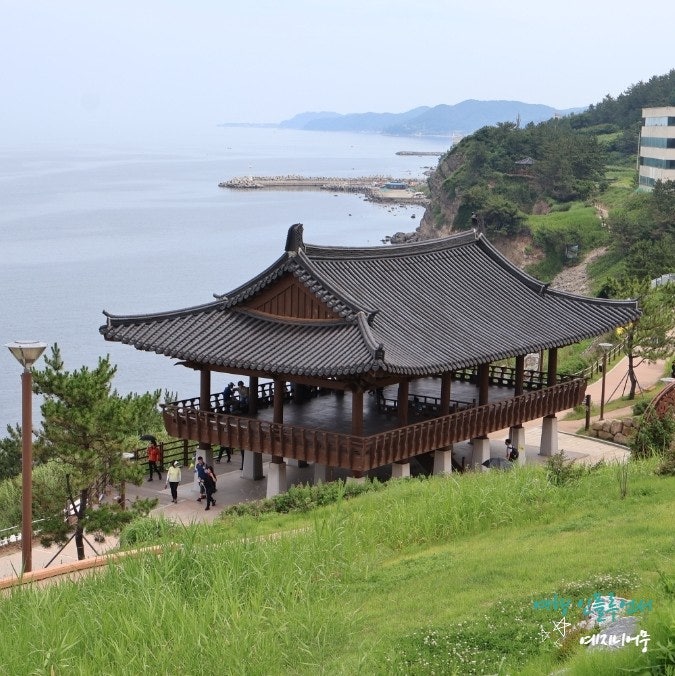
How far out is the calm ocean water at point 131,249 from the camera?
2589 inches

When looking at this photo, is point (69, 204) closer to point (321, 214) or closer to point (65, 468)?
point (321, 214)

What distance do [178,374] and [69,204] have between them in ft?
308

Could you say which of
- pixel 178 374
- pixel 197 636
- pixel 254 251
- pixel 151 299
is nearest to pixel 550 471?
pixel 197 636

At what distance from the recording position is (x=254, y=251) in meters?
108

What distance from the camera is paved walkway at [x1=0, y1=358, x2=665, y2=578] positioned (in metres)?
21.9

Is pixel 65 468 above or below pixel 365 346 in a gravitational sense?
below

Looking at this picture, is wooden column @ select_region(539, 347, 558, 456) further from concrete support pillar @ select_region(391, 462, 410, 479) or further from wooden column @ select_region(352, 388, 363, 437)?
wooden column @ select_region(352, 388, 363, 437)

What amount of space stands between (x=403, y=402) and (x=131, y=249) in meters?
88.7

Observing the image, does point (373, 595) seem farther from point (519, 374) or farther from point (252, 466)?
point (519, 374)

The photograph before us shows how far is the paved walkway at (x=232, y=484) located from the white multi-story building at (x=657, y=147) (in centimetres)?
5425

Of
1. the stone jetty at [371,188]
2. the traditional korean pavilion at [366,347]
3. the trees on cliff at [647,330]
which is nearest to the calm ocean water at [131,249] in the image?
the stone jetty at [371,188]

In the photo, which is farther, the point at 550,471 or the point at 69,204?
the point at 69,204

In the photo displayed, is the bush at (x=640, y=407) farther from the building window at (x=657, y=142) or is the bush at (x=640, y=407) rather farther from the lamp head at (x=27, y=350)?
the building window at (x=657, y=142)

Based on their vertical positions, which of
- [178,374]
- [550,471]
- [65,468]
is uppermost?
[550,471]
